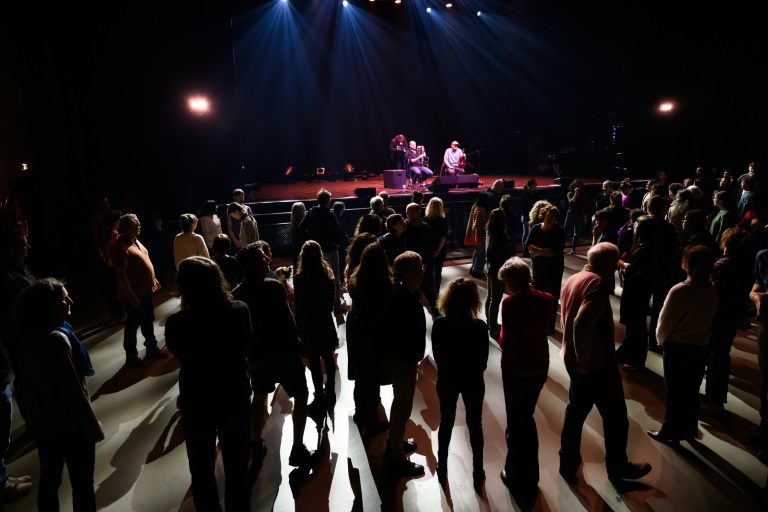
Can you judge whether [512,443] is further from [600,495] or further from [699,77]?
[699,77]

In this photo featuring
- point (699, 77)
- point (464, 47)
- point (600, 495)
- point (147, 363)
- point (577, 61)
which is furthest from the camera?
point (464, 47)

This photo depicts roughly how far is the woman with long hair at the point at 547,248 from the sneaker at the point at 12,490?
15.0 feet

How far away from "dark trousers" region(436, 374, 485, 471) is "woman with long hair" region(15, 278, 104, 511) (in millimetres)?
1886

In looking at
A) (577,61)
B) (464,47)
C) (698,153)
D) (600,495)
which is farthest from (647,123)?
(600,495)

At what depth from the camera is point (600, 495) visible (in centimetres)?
282

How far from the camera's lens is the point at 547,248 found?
4742 millimetres

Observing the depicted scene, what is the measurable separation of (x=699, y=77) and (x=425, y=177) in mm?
Result: 8416

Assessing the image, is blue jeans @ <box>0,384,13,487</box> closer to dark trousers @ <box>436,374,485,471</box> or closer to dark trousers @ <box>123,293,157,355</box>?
dark trousers @ <box>123,293,157,355</box>

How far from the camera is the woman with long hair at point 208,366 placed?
2.22m

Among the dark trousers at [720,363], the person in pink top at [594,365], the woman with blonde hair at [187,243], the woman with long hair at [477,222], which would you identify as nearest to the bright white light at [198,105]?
the woman with blonde hair at [187,243]

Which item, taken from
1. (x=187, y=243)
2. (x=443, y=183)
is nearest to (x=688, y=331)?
(x=187, y=243)

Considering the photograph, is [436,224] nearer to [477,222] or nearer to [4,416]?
[477,222]

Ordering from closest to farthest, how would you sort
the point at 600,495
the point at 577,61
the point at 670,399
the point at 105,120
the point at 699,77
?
the point at 600,495, the point at 670,399, the point at 105,120, the point at 699,77, the point at 577,61

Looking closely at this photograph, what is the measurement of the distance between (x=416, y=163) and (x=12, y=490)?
12.6 metres
